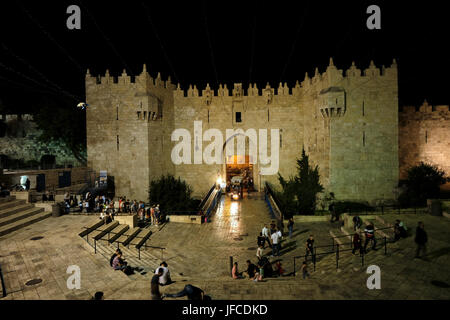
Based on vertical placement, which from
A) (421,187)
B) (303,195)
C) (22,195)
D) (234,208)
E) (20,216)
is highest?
(421,187)

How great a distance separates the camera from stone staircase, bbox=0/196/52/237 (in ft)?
41.4

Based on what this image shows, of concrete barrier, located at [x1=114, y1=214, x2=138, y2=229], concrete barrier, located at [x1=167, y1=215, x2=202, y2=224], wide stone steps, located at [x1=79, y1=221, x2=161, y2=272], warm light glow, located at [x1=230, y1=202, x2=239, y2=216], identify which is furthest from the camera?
warm light glow, located at [x1=230, y1=202, x2=239, y2=216]

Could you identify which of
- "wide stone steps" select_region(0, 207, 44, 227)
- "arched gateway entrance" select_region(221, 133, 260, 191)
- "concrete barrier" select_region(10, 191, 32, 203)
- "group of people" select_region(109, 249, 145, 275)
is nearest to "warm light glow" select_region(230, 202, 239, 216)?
"arched gateway entrance" select_region(221, 133, 260, 191)

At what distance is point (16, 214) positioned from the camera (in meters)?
14.2

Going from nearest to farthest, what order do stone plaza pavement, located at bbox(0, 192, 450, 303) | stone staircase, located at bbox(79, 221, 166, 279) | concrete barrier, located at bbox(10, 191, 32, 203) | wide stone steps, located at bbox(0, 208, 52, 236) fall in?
stone plaza pavement, located at bbox(0, 192, 450, 303), stone staircase, located at bbox(79, 221, 166, 279), wide stone steps, located at bbox(0, 208, 52, 236), concrete barrier, located at bbox(10, 191, 32, 203)

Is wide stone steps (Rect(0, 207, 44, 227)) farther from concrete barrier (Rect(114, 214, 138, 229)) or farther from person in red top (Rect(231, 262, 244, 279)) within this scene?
person in red top (Rect(231, 262, 244, 279))

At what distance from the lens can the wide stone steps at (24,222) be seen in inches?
476

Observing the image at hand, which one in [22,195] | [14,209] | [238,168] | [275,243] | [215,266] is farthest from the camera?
[238,168]

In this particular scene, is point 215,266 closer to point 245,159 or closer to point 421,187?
point 421,187

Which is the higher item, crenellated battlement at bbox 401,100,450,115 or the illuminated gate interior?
crenellated battlement at bbox 401,100,450,115

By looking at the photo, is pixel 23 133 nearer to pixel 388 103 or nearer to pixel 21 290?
pixel 21 290

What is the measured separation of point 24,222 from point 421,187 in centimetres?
2545

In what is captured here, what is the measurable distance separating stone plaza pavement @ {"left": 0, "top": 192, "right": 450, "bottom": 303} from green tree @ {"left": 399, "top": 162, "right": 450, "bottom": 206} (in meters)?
2.74

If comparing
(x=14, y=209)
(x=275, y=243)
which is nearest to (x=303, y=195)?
(x=275, y=243)
